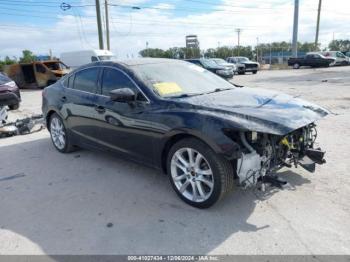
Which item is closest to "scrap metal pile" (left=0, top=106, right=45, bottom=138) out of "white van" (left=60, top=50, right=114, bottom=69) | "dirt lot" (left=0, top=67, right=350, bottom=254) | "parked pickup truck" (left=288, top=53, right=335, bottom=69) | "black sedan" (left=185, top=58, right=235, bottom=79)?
"dirt lot" (left=0, top=67, right=350, bottom=254)

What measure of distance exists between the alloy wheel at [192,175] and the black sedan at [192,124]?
0.4 inches

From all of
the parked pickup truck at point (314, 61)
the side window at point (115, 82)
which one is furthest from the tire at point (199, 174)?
the parked pickup truck at point (314, 61)

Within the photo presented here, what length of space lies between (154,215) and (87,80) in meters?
2.51

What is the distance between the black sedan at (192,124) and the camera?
3.19 m

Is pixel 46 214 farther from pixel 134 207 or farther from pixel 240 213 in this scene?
pixel 240 213

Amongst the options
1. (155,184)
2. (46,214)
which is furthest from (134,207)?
(46,214)

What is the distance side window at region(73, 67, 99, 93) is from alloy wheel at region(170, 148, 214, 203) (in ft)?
6.17

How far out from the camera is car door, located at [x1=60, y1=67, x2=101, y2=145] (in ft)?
15.4

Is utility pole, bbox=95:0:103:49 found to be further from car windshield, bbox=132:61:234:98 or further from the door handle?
the door handle

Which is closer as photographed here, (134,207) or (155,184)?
(134,207)

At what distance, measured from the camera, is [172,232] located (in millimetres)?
3105

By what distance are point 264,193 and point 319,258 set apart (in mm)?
1161

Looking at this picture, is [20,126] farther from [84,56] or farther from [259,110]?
[84,56]

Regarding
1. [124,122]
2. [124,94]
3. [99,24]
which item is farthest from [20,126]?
[99,24]
